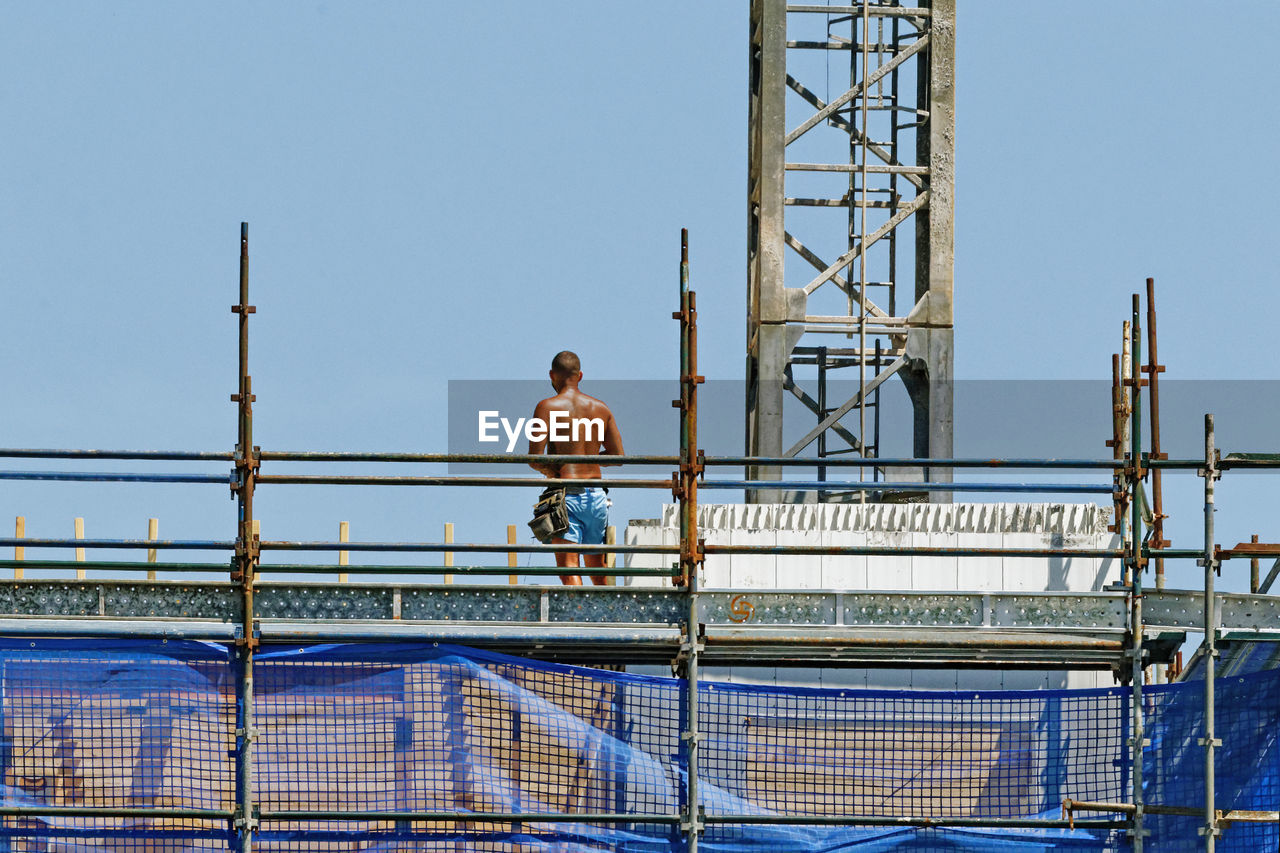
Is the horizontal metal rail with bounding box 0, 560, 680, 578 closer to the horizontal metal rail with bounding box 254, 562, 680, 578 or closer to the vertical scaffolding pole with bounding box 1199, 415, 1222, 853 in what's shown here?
the horizontal metal rail with bounding box 254, 562, 680, 578

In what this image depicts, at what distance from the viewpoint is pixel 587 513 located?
51.3ft

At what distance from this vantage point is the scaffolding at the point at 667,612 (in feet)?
44.9

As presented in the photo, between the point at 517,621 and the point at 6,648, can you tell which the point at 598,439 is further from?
the point at 6,648

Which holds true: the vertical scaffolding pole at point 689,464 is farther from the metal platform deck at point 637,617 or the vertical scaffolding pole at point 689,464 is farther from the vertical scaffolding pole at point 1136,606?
the vertical scaffolding pole at point 1136,606

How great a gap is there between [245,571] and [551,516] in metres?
2.58

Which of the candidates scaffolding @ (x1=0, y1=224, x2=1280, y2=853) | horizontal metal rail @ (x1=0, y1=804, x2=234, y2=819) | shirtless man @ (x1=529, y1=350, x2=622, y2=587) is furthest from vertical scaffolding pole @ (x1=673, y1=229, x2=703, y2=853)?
horizontal metal rail @ (x1=0, y1=804, x2=234, y2=819)

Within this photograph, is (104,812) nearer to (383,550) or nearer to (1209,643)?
(383,550)

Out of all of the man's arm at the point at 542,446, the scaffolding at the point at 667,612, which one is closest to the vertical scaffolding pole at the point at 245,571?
the scaffolding at the point at 667,612

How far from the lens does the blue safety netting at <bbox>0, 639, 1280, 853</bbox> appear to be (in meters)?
13.7

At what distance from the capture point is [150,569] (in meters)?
13.7

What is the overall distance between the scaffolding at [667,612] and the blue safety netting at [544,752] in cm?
11

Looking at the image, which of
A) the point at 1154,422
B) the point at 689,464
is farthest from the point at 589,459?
the point at 1154,422

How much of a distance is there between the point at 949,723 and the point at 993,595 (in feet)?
2.91

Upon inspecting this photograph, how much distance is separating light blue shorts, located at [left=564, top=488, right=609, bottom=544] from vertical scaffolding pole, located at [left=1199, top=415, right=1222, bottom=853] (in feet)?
13.8
